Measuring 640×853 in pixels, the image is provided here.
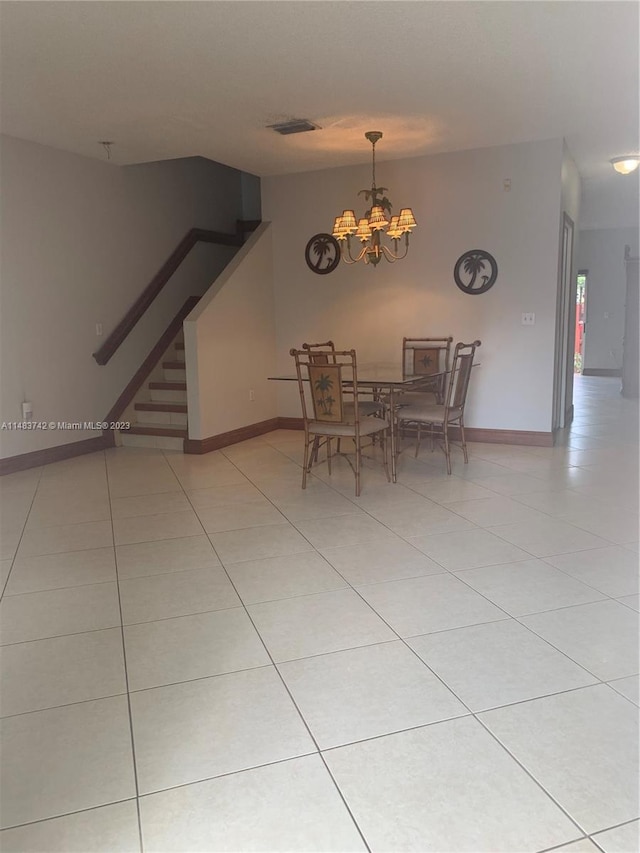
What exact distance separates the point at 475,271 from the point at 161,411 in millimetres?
3292

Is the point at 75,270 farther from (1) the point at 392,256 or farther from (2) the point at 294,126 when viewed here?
(1) the point at 392,256

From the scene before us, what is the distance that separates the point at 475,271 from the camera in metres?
5.70

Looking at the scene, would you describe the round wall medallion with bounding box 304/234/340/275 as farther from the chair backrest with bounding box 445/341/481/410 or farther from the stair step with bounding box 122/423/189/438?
the stair step with bounding box 122/423/189/438

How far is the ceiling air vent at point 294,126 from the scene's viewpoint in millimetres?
4461

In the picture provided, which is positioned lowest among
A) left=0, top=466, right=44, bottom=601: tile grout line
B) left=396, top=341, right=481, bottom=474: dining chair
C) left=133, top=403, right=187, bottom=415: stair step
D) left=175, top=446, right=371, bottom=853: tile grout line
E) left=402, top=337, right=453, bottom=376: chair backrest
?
left=175, top=446, right=371, bottom=853: tile grout line

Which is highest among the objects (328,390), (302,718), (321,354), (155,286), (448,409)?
(155,286)

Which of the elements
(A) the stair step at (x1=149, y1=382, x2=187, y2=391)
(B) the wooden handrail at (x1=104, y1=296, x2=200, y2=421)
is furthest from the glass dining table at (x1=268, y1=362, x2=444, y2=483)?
(B) the wooden handrail at (x1=104, y1=296, x2=200, y2=421)

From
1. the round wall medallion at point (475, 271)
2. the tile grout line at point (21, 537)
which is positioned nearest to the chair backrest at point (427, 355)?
→ the round wall medallion at point (475, 271)

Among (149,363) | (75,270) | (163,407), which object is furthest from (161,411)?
(75,270)

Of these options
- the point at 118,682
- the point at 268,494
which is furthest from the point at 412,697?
the point at 268,494

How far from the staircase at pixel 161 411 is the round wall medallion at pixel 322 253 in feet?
5.70

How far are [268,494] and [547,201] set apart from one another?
3517mm

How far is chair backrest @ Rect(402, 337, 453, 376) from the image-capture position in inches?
223

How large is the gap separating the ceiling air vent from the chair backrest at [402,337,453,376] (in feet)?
6.75
